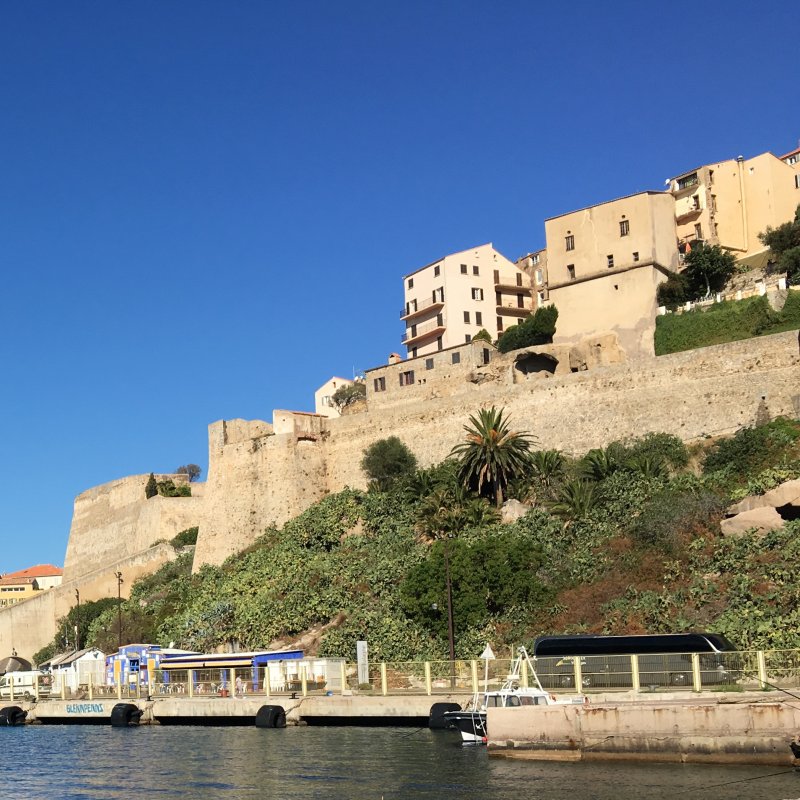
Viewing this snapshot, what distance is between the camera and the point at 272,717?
32.7 metres

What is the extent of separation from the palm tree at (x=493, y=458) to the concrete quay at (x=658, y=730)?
21.7 metres

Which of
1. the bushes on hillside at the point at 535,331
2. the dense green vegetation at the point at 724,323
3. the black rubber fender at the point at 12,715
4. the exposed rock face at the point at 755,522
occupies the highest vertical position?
the bushes on hillside at the point at 535,331

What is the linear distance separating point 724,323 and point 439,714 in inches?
986

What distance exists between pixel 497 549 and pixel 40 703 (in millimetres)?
16776

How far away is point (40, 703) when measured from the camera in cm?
4062

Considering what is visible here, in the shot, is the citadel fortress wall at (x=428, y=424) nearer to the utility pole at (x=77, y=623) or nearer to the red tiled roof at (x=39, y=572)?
the utility pole at (x=77, y=623)

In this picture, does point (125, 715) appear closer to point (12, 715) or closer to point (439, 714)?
point (12, 715)

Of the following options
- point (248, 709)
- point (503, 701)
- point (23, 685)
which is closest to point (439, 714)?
point (503, 701)

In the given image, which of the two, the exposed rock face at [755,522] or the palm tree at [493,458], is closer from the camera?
the exposed rock face at [755,522]

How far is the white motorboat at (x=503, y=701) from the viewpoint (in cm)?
2442

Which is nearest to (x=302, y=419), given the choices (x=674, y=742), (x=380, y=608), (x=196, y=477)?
(x=380, y=608)

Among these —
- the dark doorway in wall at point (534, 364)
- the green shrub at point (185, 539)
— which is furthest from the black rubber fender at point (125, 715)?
the green shrub at point (185, 539)

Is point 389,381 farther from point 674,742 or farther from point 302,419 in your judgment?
point 674,742

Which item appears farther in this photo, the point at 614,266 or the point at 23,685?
the point at 614,266
